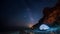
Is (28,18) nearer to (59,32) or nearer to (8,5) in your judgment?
(8,5)

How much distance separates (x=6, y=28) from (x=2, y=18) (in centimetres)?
27

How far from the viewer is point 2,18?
10.9ft

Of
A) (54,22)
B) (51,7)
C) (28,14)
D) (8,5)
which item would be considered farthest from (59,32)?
(8,5)

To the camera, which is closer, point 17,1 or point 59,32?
point 59,32

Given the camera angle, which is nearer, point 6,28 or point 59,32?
point 59,32

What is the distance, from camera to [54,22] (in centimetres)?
305

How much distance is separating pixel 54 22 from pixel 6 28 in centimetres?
110

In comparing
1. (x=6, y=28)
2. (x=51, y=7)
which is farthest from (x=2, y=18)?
(x=51, y=7)

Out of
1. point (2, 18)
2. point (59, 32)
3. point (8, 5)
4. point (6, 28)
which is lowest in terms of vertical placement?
point (59, 32)

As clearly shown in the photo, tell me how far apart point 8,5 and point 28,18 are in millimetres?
561

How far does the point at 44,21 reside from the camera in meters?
3.14

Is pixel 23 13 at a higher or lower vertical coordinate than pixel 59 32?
higher

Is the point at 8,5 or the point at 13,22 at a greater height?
the point at 8,5

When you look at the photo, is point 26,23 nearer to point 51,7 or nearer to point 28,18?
point 28,18
